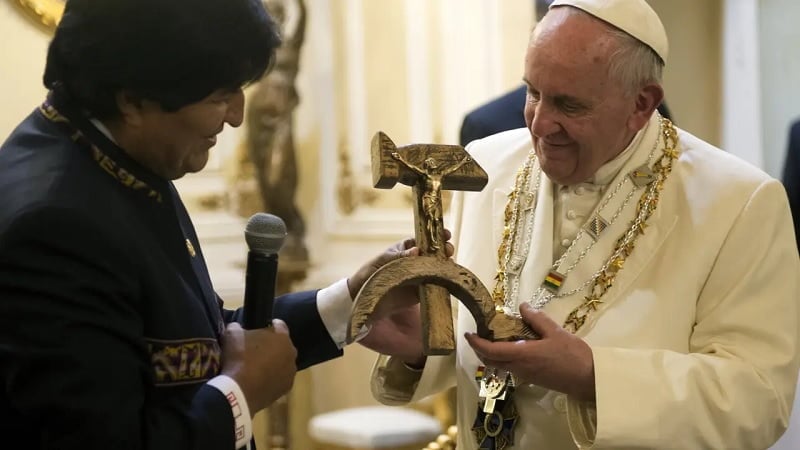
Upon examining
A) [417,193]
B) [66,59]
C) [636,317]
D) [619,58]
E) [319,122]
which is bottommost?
[319,122]

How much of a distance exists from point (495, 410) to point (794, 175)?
2.23m

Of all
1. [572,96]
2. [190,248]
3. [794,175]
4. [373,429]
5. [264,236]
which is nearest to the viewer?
[264,236]

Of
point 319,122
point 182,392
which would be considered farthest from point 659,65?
point 319,122

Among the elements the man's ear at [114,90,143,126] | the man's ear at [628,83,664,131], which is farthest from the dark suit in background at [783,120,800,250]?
the man's ear at [114,90,143,126]

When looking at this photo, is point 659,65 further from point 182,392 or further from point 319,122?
point 319,122

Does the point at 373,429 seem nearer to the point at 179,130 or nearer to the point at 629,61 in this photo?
the point at 629,61

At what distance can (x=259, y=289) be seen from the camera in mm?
1664

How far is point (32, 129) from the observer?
1.52 m

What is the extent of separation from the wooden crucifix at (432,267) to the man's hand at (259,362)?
0.39ft

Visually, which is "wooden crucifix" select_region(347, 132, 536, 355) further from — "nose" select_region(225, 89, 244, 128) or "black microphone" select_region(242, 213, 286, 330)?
"nose" select_region(225, 89, 244, 128)

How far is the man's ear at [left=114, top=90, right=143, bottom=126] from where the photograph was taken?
1.51 metres

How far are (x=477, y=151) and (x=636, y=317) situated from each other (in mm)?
661

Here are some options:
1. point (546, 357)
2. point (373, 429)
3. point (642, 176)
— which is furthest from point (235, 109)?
point (373, 429)

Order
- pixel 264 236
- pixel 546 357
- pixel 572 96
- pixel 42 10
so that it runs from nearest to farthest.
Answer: pixel 264 236 < pixel 546 357 < pixel 572 96 < pixel 42 10
